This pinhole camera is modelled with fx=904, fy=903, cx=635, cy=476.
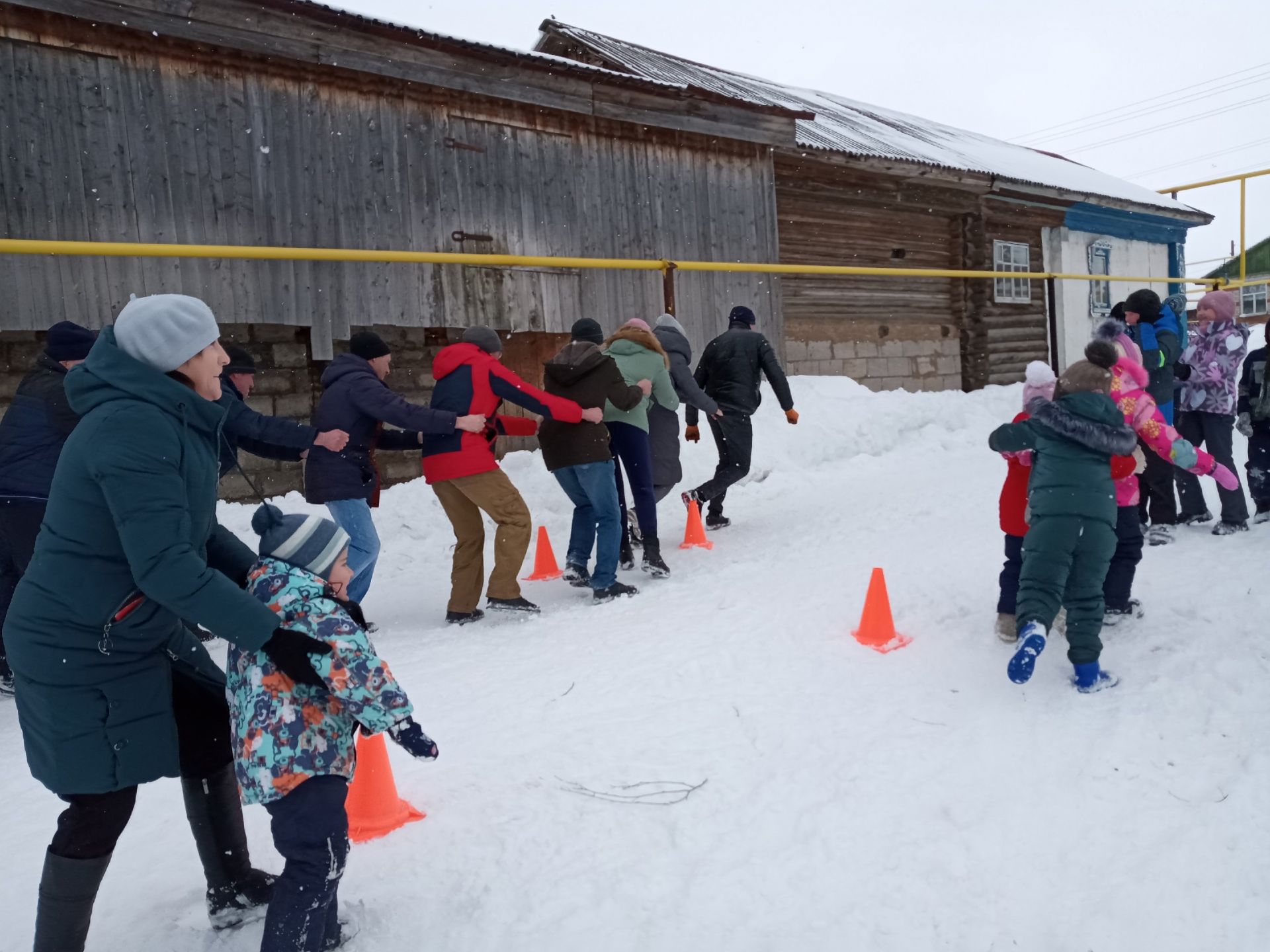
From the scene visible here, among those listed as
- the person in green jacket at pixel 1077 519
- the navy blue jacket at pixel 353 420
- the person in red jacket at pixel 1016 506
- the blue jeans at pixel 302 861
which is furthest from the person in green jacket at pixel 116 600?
the person in red jacket at pixel 1016 506

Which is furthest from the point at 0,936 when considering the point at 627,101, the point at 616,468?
the point at 627,101

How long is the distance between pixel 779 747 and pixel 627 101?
9.76 metres

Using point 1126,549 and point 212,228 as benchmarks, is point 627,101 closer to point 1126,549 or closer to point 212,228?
point 212,228

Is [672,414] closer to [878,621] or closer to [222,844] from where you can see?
[878,621]

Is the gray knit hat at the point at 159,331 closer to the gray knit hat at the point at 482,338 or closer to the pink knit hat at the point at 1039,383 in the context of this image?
the gray knit hat at the point at 482,338

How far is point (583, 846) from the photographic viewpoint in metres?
2.97

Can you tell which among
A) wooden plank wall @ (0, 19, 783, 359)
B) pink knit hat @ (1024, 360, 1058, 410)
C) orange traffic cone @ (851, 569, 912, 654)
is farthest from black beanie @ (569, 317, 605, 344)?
wooden plank wall @ (0, 19, 783, 359)

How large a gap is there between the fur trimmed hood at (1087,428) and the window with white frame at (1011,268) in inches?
569

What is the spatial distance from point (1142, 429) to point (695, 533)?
350 centimetres

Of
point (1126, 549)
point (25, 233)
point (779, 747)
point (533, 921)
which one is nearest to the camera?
point (533, 921)

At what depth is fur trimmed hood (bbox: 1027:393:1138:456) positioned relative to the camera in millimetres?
3965

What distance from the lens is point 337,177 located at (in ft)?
30.1

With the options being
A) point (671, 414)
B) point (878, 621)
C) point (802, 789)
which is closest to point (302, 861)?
point (802, 789)

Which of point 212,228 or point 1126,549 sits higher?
point 212,228
